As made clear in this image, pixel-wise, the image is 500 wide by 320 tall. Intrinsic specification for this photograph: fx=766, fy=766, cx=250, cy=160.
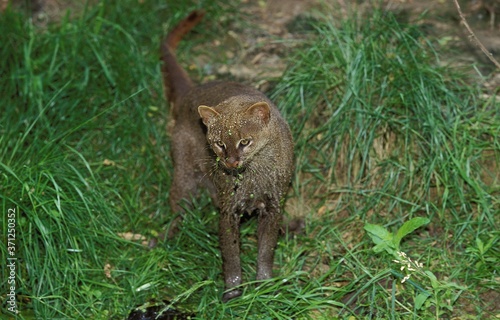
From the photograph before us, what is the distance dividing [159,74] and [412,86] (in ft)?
7.45

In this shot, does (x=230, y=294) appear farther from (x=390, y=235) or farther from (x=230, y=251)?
(x=390, y=235)

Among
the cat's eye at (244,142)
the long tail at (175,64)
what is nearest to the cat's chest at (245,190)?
the cat's eye at (244,142)

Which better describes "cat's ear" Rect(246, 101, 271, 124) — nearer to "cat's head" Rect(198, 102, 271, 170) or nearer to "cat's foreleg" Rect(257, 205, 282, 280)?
"cat's head" Rect(198, 102, 271, 170)

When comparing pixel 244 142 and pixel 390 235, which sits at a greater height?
pixel 244 142

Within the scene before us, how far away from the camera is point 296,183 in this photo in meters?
6.12

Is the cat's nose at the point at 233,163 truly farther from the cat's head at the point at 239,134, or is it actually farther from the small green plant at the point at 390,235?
the small green plant at the point at 390,235

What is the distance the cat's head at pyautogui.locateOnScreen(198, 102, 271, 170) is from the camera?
4.72 metres

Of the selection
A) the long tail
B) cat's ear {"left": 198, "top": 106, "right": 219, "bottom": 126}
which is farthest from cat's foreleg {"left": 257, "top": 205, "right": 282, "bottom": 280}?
the long tail

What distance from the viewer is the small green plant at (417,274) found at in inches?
192

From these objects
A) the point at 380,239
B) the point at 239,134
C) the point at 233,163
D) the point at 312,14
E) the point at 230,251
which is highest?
the point at 239,134

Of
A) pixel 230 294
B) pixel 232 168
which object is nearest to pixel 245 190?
pixel 232 168

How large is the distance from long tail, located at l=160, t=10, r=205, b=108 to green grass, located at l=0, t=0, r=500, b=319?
174 mm

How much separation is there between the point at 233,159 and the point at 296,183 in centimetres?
151

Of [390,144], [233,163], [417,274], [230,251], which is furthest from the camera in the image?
[390,144]
